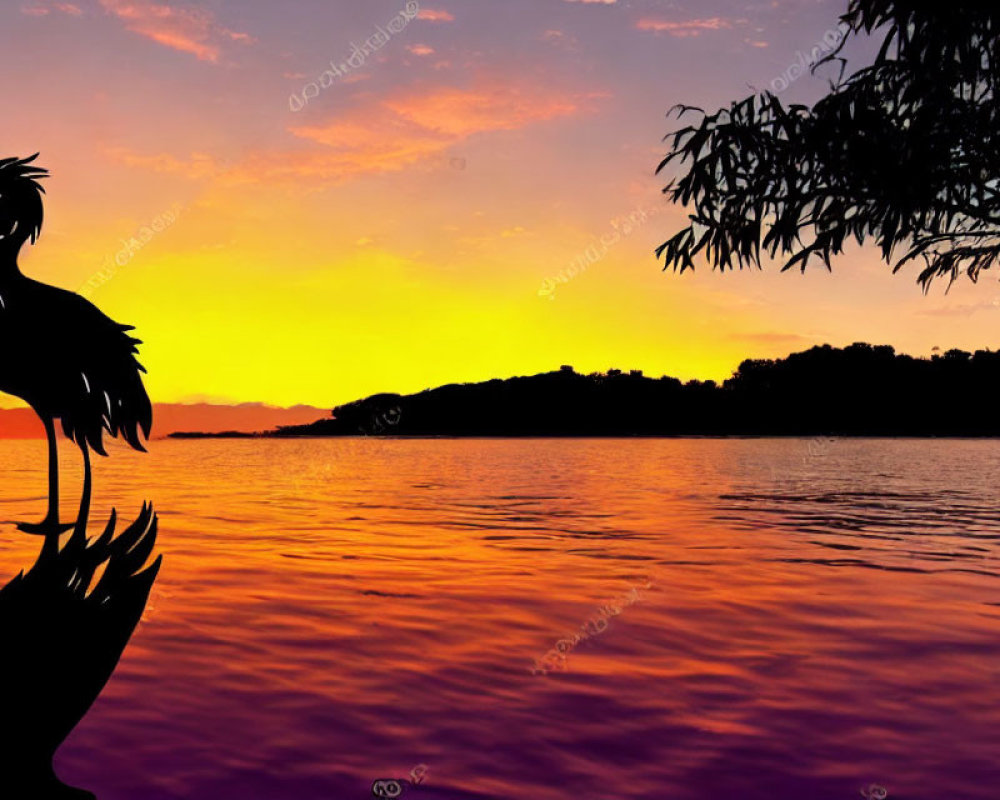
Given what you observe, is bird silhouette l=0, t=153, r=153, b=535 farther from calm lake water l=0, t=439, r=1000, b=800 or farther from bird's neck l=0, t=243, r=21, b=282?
calm lake water l=0, t=439, r=1000, b=800

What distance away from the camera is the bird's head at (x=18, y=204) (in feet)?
14.0

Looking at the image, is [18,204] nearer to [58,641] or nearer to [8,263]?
[8,263]

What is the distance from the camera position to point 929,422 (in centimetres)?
15662

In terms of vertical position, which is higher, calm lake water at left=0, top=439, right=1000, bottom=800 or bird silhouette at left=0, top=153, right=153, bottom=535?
bird silhouette at left=0, top=153, right=153, bottom=535

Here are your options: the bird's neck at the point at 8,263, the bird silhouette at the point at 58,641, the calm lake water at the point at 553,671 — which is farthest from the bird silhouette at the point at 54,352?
the calm lake water at the point at 553,671

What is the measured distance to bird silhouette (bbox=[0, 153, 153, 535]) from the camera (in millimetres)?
4047

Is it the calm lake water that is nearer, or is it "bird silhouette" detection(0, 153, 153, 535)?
"bird silhouette" detection(0, 153, 153, 535)

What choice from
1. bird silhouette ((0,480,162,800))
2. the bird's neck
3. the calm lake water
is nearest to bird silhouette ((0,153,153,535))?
the bird's neck

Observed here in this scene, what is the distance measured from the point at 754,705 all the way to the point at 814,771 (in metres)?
1.18

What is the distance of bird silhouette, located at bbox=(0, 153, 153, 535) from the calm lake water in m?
1.94

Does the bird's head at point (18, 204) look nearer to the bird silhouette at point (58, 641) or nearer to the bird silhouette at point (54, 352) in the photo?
the bird silhouette at point (54, 352)

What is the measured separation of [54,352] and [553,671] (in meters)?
4.67

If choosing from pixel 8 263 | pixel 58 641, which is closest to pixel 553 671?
pixel 58 641

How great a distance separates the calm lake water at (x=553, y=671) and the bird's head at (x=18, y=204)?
2847mm
